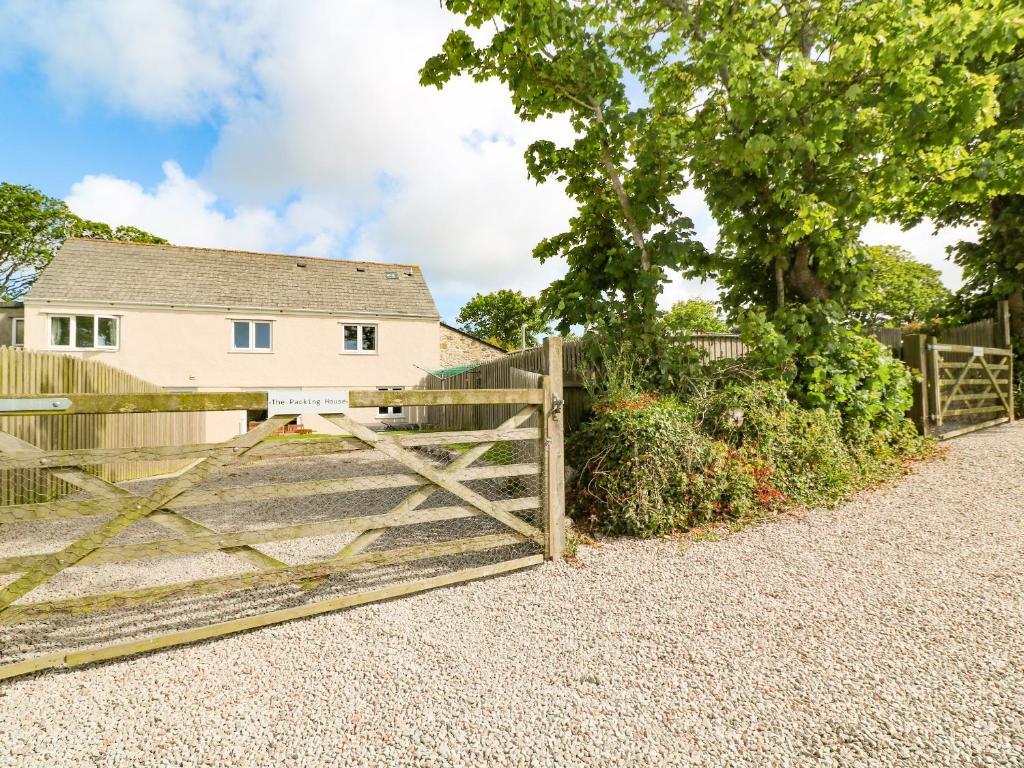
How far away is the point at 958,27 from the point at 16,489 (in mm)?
12848

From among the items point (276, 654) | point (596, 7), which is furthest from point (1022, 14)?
point (276, 654)

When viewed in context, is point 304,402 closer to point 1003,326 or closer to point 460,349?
point 1003,326

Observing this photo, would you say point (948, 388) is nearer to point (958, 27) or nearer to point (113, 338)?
point (958, 27)

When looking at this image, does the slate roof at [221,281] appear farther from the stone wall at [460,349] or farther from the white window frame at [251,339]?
the stone wall at [460,349]

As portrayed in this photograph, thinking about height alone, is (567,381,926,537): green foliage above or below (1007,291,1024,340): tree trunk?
below

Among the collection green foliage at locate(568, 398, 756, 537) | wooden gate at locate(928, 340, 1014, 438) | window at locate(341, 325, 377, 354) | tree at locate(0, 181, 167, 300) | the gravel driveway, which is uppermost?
tree at locate(0, 181, 167, 300)

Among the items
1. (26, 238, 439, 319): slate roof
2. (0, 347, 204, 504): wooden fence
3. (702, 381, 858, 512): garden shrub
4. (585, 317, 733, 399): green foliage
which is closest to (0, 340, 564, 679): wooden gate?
(0, 347, 204, 504): wooden fence

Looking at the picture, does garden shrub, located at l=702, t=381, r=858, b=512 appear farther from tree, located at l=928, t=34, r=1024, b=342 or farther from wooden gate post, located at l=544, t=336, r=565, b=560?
tree, located at l=928, t=34, r=1024, b=342

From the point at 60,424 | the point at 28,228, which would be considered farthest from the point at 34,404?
the point at 28,228

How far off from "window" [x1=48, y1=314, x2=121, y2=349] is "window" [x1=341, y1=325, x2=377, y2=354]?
24.4 feet

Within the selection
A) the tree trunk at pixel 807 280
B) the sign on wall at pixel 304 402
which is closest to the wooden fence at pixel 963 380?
the tree trunk at pixel 807 280

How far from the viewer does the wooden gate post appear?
4477 mm

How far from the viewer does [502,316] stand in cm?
5119

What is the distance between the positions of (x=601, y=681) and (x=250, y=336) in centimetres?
1939
